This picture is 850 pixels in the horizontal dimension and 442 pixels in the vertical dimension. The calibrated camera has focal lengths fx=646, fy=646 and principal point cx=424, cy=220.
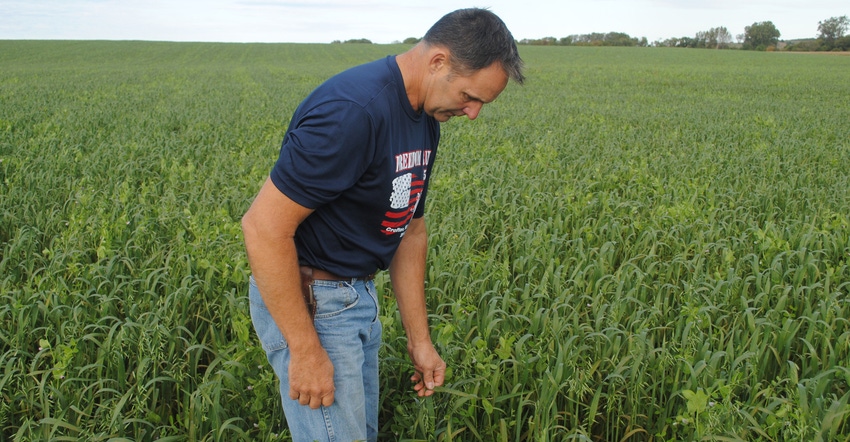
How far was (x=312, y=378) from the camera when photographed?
1726mm

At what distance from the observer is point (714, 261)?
4398 millimetres

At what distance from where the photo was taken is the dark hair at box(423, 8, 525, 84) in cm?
164

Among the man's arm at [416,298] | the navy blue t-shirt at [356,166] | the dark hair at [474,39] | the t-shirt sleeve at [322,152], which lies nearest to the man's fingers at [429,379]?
the man's arm at [416,298]

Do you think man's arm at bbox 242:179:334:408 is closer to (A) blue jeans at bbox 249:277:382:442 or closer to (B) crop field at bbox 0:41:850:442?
(A) blue jeans at bbox 249:277:382:442

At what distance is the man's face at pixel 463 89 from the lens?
1.69 meters

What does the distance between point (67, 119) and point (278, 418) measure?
10330 mm

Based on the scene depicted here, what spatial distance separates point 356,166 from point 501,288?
2557 mm

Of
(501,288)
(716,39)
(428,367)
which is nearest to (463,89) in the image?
(428,367)

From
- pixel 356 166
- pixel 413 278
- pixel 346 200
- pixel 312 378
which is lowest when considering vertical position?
pixel 312 378

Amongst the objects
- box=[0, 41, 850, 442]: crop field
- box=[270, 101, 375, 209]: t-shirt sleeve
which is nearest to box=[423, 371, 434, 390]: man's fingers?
box=[0, 41, 850, 442]: crop field

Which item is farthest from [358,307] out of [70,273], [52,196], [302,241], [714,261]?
[52,196]

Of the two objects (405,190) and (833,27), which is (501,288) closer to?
(405,190)

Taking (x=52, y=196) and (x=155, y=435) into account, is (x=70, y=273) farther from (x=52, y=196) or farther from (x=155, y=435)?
(x=52, y=196)

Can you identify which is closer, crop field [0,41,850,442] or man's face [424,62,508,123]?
man's face [424,62,508,123]
